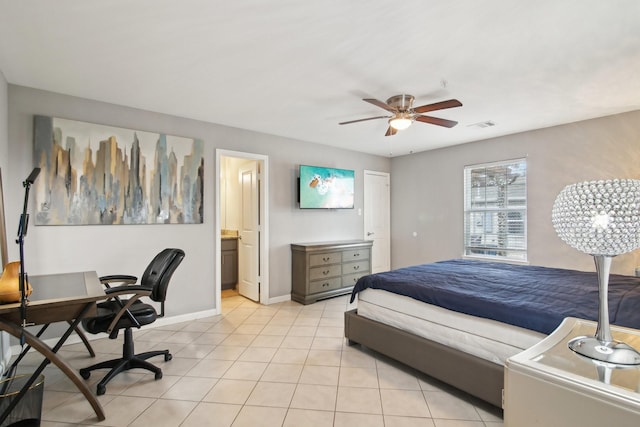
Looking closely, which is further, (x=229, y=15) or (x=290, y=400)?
(x=290, y=400)

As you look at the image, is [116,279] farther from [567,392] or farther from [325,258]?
[567,392]

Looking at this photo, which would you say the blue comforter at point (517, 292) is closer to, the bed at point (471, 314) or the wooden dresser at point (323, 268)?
the bed at point (471, 314)

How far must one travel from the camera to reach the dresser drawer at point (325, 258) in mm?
4594

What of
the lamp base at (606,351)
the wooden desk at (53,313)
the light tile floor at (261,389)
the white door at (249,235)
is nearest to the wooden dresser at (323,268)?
the white door at (249,235)

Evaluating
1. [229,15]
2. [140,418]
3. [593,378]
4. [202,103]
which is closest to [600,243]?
[593,378]

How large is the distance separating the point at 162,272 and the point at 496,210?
4.67 meters

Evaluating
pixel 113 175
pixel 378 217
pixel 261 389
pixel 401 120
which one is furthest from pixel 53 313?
pixel 378 217

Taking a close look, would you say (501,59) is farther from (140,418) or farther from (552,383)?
(140,418)

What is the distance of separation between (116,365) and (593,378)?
9.76 ft

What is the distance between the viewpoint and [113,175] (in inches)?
131

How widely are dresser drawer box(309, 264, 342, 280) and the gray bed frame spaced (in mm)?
1609

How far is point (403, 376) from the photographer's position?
2.49 meters

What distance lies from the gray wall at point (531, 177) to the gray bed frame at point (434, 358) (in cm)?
293

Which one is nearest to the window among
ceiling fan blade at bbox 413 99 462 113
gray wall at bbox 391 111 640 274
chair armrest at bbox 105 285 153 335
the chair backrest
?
gray wall at bbox 391 111 640 274
